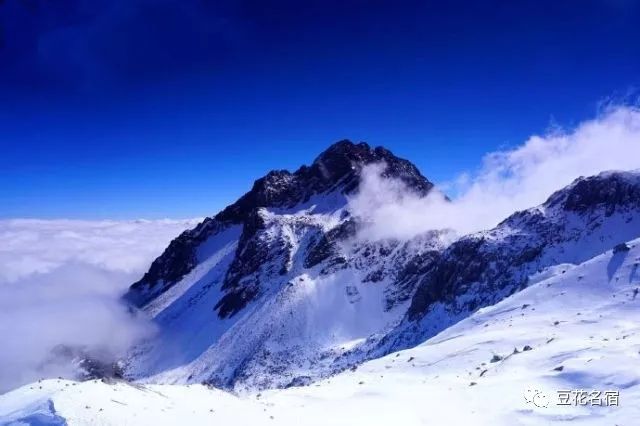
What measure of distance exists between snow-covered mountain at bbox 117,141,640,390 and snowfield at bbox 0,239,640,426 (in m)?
47.5

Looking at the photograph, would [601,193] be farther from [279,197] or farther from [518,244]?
[279,197]

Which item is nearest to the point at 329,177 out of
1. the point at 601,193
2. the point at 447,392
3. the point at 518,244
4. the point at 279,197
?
the point at 279,197

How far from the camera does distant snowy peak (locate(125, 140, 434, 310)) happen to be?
159m

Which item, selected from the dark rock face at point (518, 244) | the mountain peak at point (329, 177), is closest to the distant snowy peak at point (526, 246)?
the dark rock face at point (518, 244)

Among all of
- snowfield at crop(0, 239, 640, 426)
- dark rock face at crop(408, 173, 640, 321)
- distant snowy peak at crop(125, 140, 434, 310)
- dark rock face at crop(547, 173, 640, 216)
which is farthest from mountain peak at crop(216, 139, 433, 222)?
snowfield at crop(0, 239, 640, 426)

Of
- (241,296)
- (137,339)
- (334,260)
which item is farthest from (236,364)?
(137,339)

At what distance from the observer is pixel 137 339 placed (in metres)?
152

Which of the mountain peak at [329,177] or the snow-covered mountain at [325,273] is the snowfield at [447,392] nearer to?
the snow-covered mountain at [325,273]

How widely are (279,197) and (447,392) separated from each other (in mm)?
152573

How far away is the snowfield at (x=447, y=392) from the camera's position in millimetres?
16016

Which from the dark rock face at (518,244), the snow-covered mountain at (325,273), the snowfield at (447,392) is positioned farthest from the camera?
the snow-covered mountain at (325,273)

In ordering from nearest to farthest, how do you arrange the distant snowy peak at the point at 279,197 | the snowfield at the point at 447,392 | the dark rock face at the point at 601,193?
1. the snowfield at the point at 447,392
2. the dark rock face at the point at 601,193
3. the distant snowy peak at the point at 279,197

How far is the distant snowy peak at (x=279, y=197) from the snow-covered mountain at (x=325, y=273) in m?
0.49

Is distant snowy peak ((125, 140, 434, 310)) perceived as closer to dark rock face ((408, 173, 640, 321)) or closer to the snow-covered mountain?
the snow-covered mountain
